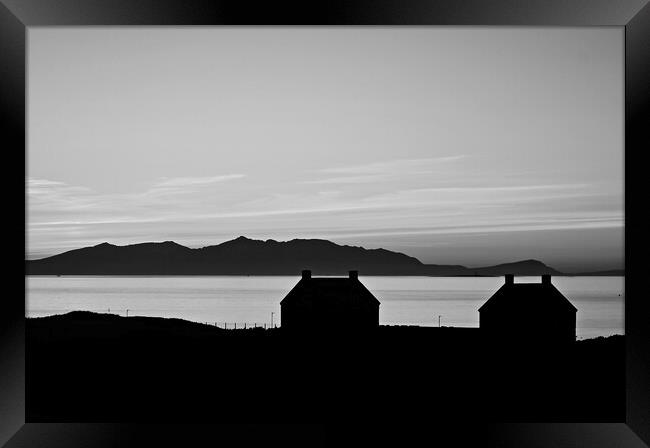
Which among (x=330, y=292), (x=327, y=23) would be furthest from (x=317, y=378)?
(x=327, y=23)

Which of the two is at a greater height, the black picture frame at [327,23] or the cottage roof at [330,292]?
the black picture frame at [327,23]

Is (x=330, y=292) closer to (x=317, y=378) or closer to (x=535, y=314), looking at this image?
(x=535, y=314)

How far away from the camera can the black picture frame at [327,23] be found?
10.2 feet

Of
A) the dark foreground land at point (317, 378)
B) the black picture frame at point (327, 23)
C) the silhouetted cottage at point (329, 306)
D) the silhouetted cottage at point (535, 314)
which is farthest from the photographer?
the silhouetted cottage at point (535, 314)

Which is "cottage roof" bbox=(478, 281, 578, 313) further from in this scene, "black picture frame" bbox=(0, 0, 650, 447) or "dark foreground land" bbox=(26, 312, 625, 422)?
"black picture frame" bbox=(0, 0, 650, 447)

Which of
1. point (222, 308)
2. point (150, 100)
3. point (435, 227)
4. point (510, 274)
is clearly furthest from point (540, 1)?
point (222, 308)

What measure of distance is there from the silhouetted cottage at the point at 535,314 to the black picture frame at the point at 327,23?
580 inches

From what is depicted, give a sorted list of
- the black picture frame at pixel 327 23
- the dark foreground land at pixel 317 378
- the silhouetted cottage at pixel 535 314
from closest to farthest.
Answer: the black picture frame at pixel 327 23, the dark foreground land at pixel 317 378, the silhouetted cottage at pixel 535 314

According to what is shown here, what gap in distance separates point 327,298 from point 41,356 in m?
6.42

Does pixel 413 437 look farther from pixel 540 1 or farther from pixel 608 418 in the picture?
pixel 608 418

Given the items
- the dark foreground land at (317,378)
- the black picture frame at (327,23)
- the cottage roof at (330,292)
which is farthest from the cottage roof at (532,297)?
the black picture frame at (327,23)

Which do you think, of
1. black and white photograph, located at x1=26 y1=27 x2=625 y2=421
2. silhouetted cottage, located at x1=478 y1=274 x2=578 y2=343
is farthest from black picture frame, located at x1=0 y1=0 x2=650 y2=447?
silhouetted cottage, located at x1=478 y1=274 x2=578 y2=343

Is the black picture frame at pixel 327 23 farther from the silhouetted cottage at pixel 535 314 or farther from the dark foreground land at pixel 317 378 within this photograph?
the silhouetted cottage at pixel 535 314

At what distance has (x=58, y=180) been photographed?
32.3m
